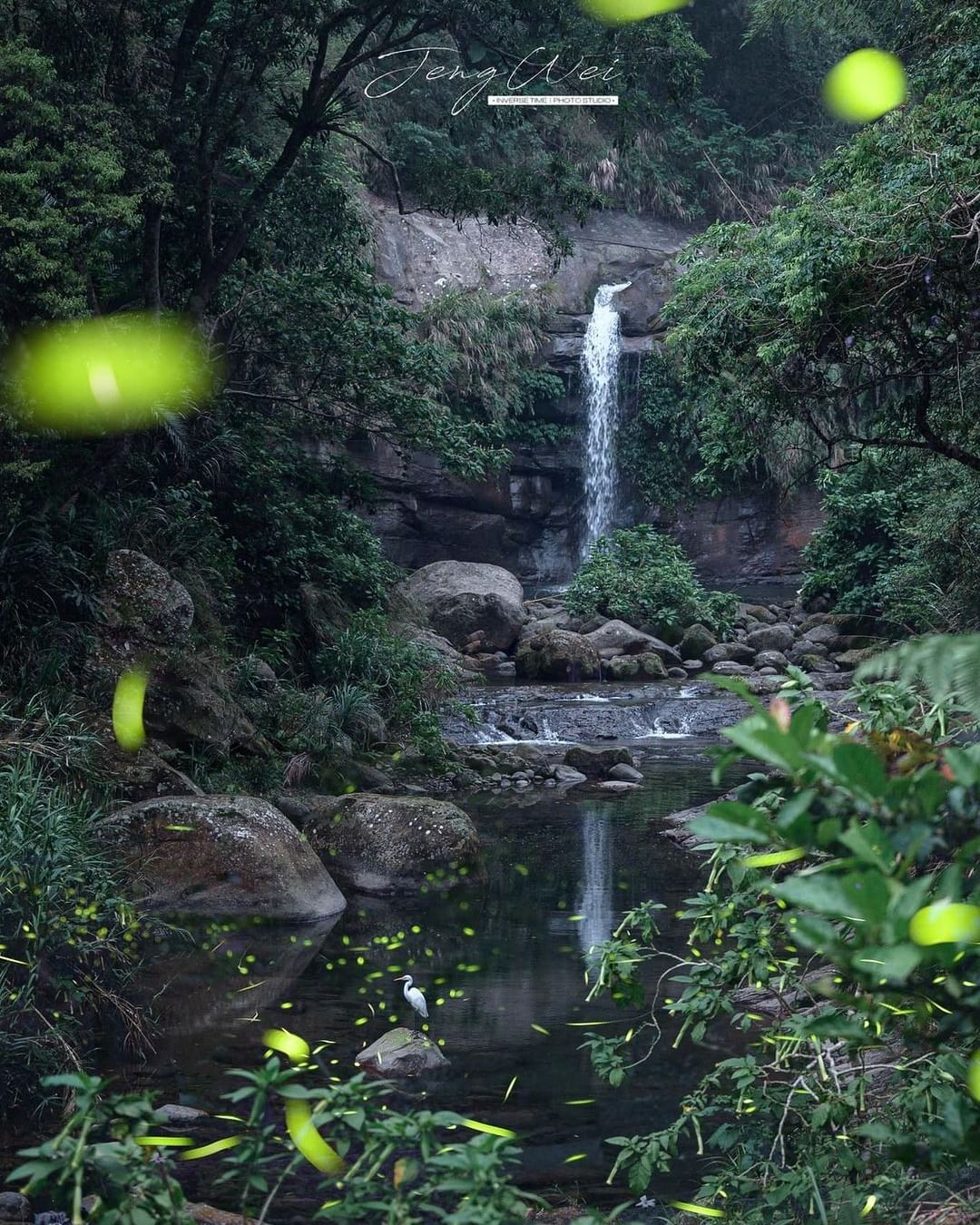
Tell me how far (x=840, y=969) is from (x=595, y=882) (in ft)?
20.9

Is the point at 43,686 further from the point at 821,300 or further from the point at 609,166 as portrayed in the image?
the point at 609,166

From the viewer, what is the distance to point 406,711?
12.4m

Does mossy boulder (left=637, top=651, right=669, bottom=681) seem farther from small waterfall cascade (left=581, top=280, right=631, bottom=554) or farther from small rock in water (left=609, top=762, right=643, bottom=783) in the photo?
small waterfall cascade (left=581, top=280, right=631, bottom=554)

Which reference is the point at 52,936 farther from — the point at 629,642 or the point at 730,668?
the point at 629,642

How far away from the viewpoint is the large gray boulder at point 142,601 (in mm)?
9789

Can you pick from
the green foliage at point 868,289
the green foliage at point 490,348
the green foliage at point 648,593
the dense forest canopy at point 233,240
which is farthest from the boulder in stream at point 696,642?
the green foliage at point 868,289

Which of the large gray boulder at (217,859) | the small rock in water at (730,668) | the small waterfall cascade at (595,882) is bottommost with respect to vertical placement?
the small waterfall cascade at (595,882)

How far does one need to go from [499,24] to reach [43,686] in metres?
7.39

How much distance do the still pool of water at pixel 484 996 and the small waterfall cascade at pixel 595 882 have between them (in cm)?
2

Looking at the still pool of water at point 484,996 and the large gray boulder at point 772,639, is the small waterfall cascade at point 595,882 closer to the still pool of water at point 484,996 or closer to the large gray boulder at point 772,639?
the still pool of water at point 484,996

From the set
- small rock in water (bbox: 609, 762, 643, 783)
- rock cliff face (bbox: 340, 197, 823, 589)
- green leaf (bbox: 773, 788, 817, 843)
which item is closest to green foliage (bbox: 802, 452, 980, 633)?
small rock in water (bbox: 609, 762, 643, 783)

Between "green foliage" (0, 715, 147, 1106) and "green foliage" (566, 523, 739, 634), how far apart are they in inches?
589

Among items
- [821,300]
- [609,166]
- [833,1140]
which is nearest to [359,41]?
[821,300]

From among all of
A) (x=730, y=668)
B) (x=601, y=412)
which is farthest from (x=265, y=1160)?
(x=601, y=412)
